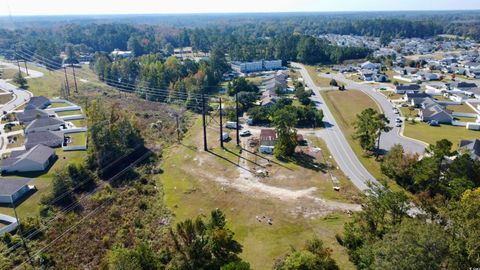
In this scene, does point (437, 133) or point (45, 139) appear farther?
point (437, 133)

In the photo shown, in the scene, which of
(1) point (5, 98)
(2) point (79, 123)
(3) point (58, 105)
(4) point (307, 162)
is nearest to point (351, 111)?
(4) point (307, 162)

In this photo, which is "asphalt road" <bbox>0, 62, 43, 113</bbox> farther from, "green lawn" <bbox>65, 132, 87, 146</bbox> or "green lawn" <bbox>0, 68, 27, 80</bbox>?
"green lawn" <bbox>65, 132, 87, 146</bbox>

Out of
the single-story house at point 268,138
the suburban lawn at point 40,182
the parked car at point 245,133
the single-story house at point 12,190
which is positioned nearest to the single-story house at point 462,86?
the single-story house at point 268,138

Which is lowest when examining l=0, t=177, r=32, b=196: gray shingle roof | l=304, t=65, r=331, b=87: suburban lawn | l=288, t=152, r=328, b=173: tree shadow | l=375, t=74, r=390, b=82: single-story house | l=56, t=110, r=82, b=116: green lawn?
l=56, t=110, r=82, b=116: green lawn

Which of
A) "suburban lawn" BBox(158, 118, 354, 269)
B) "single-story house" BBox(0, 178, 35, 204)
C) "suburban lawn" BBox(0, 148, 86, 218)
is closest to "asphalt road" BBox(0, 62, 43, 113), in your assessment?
"suburban lawn" BBox(0, 148, 86, 218)

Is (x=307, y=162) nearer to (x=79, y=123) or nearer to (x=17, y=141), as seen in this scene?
(x=79, y=123)

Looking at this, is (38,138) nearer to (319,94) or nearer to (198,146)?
(198,146)
